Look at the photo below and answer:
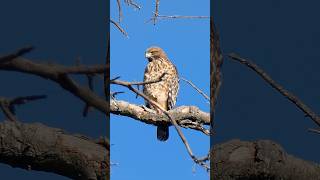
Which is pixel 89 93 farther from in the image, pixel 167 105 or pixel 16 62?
pixel 167 105

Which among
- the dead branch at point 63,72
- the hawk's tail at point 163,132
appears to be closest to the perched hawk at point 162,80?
the hawk's tail at point 163,132

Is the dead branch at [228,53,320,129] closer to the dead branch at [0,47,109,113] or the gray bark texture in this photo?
the gray bark texture

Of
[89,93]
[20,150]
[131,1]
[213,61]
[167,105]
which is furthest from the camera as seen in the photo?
[167,105]

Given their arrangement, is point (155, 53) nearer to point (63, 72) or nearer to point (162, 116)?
point (162, 116)

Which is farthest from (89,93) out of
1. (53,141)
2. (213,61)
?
(213,61)

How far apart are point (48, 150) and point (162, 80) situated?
148cm

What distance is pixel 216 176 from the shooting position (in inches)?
36.3

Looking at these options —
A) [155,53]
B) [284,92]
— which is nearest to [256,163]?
[284,92]

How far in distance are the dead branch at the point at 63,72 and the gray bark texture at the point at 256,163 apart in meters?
0.37

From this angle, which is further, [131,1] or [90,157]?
[131,1]

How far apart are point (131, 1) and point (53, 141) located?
0.74 metres

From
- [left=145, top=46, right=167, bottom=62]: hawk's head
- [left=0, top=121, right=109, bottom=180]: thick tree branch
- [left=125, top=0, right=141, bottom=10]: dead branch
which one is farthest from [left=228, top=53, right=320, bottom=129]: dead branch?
[left=145, top=46, right=167, bottom=62]: hawk's head

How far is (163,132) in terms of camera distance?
1711 mm

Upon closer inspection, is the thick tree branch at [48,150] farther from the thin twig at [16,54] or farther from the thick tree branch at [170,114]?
the thick tree branch at [170,114]
